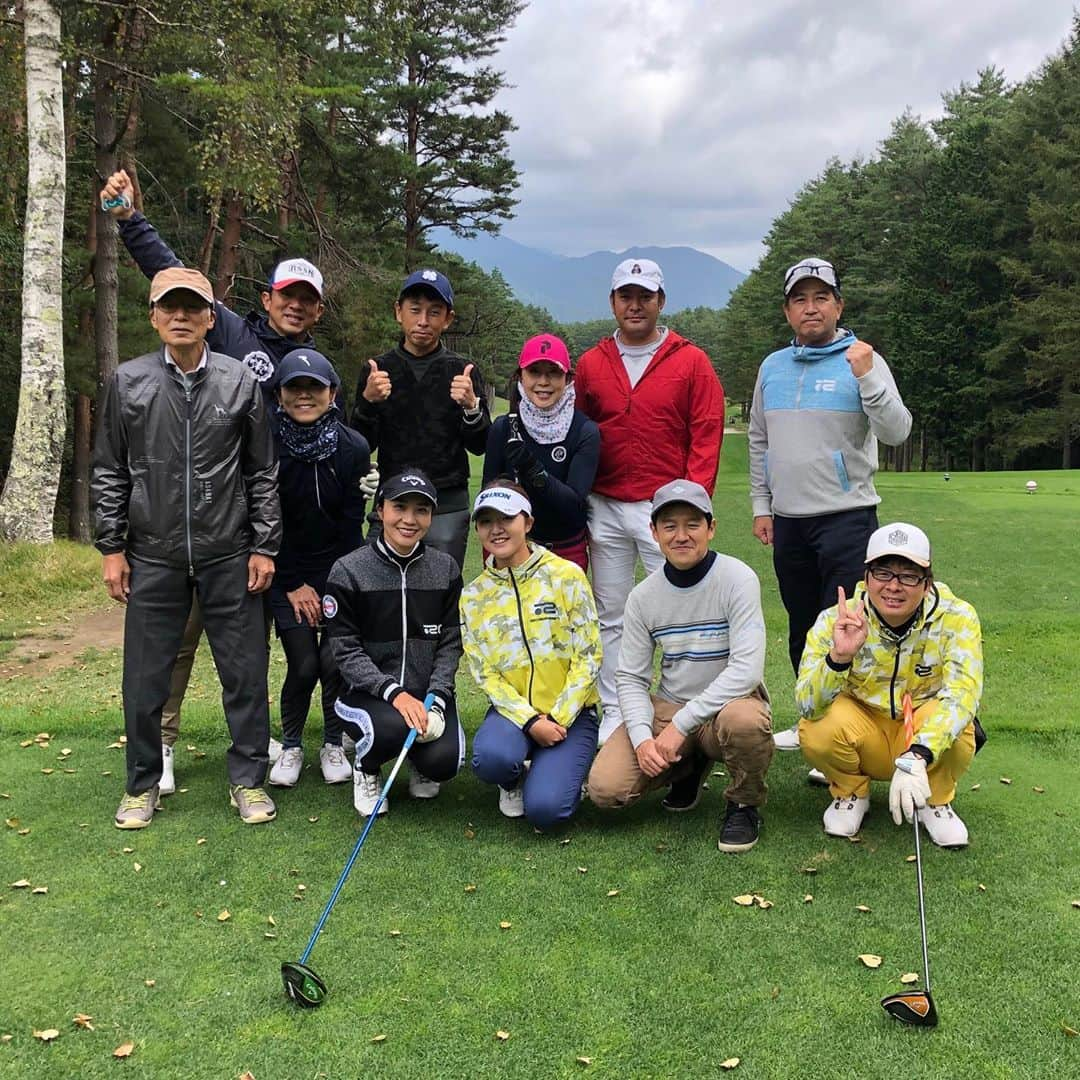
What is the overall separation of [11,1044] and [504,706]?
7.13 ft

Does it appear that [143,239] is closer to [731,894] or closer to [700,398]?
[700,398]

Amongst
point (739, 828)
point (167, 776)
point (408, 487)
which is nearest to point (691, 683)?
point (739, 828)

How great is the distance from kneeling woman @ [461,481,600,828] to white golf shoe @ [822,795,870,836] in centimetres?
106

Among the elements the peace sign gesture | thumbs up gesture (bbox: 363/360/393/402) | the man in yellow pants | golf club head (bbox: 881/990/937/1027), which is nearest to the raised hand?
the man in yellow pants

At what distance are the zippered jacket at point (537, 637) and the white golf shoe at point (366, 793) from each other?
0.67 meters

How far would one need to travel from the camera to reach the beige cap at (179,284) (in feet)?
12.3

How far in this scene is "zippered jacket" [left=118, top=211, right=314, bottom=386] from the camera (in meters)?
4.34

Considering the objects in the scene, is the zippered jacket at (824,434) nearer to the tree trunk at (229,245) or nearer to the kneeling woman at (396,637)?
the kneeling woman at (396,637)

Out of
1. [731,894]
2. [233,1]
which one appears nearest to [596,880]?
[731,894]

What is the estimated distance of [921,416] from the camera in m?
40.4

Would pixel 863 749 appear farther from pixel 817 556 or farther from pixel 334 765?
pixel 334 765

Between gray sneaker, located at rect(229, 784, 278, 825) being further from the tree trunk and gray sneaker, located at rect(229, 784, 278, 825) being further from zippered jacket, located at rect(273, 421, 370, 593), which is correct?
the tree trunk

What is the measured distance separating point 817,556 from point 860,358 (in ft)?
3.24

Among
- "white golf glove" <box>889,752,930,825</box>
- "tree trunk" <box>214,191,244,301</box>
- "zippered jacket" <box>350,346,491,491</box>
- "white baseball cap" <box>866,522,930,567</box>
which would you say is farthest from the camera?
"tree trunk" <box>214,191,244,301</box>
